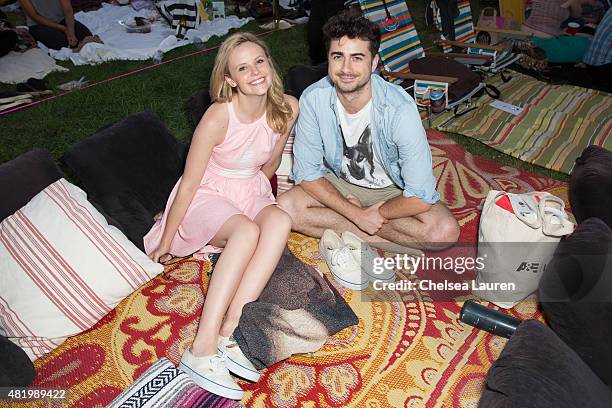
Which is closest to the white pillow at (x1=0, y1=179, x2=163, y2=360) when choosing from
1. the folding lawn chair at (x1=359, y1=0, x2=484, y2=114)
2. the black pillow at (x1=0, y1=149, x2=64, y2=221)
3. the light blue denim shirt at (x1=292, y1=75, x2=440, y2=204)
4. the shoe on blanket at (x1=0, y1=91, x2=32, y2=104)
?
the black pillow at (x1=0, y1=149, x2=64, y2=221)

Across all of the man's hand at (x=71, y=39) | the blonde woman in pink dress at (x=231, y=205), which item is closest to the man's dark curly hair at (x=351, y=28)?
the blonde woman in pink dress at (x=231, y=205)

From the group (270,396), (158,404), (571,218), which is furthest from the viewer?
(571,218)

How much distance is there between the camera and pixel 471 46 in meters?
5.80

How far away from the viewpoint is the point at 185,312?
292 cm

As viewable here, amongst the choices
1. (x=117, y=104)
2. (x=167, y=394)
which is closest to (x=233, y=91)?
(x=167, y=394)

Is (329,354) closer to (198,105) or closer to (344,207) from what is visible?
(344,207)

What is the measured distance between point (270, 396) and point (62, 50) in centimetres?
546

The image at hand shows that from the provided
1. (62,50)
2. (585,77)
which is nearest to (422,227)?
(585,77)

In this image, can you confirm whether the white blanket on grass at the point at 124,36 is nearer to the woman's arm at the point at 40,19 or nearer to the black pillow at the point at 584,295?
the woman's arm at the point at 40,19

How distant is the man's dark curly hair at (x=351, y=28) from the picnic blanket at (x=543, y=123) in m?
2.19

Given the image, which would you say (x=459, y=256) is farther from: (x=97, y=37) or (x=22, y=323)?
(x=97, y=37)

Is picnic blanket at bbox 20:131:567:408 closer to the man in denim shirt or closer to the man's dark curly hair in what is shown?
the man in denim shirt

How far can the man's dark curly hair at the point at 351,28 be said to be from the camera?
9.00 feet

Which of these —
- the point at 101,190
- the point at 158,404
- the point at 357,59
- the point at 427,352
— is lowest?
the point at 427,352
